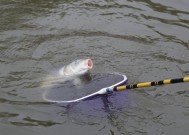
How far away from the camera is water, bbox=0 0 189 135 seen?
16.4 feet

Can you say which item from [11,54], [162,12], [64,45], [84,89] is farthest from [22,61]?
[162,12]

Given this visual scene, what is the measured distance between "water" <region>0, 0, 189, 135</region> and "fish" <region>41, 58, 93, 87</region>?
198 millimetres

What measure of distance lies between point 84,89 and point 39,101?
65 cm

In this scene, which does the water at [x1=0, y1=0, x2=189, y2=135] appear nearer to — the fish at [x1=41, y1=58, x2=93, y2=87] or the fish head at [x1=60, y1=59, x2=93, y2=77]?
the fish at [x1=41, y1=58, x2=93, y2=87]

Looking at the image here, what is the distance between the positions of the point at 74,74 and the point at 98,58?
73 cm

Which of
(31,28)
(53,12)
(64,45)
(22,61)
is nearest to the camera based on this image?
(22,61)

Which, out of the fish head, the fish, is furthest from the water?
the fish head

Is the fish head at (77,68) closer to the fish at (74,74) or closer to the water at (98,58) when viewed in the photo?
the fish at (74,74)

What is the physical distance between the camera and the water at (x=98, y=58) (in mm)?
4992

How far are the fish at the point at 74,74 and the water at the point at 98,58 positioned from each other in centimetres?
20

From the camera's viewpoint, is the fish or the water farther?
the fish

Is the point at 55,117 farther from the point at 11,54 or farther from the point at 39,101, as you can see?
the point at 11,54

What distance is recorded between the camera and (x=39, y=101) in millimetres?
5375

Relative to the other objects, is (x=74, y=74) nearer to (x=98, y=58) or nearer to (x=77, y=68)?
(x=77, y=68)
